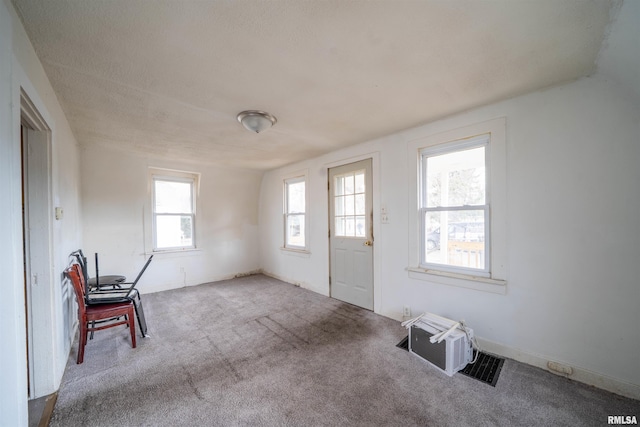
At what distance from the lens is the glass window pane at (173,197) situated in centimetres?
450

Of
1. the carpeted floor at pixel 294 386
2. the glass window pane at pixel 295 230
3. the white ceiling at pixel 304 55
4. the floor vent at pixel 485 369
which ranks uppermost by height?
the white ceiling at pixel 304 55

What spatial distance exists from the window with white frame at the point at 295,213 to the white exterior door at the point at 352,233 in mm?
792

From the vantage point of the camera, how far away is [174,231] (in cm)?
463

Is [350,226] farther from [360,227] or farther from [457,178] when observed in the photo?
[457,178]

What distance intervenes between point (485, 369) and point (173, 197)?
16.9ft

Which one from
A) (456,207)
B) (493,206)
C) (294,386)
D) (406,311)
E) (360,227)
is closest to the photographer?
(294,386)

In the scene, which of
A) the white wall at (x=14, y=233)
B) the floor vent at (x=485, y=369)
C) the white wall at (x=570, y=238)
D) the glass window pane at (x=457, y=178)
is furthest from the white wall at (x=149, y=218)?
the floor vent at (x=485, y=369)

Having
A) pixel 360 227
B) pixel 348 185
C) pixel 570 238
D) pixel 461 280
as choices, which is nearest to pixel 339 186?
pixel 348 185

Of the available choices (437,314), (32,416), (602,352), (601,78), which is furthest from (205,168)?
(602,352)

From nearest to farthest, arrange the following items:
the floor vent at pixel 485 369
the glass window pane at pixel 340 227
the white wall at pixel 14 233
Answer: the white wall at pixel 14 233 → the floor vent at pixel 485 369 → the glass window pane at pixel 340 227

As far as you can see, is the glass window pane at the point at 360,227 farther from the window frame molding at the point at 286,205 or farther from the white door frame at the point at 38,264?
the white door frame at the point at 38,264

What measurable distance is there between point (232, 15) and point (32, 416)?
2.78m

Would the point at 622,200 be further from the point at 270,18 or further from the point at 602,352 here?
the point at 270,18

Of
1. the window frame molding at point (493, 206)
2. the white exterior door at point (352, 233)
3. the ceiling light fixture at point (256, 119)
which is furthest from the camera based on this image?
the white exterior door at point (352, 233)
